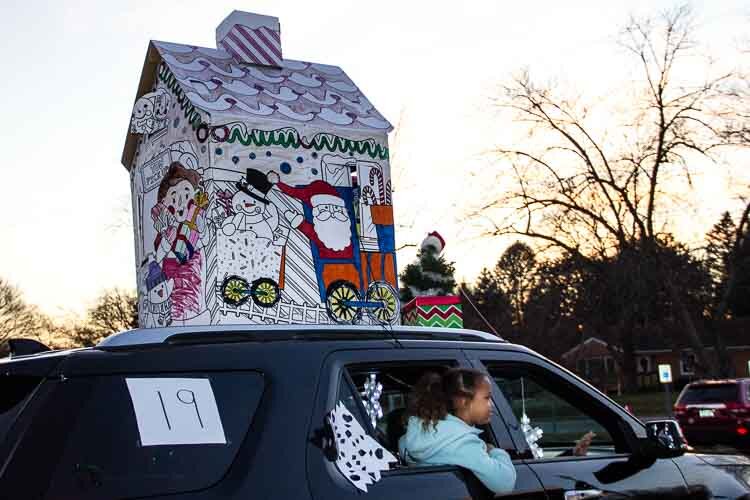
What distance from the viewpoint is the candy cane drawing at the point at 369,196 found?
947 cm

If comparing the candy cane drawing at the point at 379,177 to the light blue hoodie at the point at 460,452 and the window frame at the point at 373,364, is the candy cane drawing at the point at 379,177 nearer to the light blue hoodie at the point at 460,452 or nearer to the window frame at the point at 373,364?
the window frame at the point at 373,364

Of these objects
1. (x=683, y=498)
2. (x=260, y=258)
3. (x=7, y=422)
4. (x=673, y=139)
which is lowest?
(x=683, y=498)

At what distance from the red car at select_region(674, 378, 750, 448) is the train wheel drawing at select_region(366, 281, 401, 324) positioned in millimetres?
9804

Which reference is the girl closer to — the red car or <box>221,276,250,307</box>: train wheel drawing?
<box>221,276,250,307</box>: train wheel drawing

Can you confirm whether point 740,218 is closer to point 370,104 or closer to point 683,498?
point 370,104

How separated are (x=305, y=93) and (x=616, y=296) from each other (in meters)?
23.4

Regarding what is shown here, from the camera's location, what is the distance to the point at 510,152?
3173 cm

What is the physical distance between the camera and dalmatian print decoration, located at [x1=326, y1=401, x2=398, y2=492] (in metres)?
3.04

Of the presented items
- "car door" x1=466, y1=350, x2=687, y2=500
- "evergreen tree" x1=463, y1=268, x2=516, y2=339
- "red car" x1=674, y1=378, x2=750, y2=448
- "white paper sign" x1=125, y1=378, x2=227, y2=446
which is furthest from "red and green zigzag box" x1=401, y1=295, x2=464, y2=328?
"evergreen tree" x1=463, y1=268, x2=516, y2=339

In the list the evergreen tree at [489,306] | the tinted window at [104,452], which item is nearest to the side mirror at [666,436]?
the tinted window at [104,452]

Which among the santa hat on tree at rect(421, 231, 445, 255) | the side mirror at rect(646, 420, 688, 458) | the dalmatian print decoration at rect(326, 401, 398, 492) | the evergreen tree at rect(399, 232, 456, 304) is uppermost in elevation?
the santa hat on tree at rect(421, 231, 445, 255)

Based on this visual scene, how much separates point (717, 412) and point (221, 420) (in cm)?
1596

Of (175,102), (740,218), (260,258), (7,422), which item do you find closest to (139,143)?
(175,102)

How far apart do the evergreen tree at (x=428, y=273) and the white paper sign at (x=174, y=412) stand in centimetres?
1119
